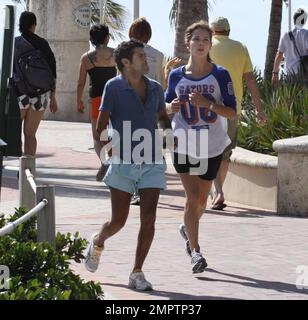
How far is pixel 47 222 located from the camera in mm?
7141

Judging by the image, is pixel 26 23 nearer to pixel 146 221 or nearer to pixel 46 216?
pixel 146 221

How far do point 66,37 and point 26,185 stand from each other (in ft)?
66.1

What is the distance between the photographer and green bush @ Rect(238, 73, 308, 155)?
1456 centimetres

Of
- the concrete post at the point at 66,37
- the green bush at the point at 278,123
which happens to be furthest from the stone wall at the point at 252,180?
the concrete post at the point at 66,37

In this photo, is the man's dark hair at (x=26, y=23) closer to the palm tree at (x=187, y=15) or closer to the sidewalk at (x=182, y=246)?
the sidewalk at (x=182, y=246)

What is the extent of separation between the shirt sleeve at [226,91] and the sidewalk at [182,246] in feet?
4.00

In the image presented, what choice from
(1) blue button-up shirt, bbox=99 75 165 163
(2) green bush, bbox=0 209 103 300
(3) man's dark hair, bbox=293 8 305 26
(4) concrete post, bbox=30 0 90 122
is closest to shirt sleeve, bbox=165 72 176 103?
(1) blue button-up shirt, bbox=99 75 165 163

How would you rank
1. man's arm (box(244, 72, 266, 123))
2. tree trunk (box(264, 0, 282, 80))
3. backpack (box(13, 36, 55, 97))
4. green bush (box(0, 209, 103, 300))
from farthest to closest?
tree trunk (box(264, 0, 282, 80))
backpack (box(13, 36, 55, 97))
man's arm (box(244, 72, 266, 123))
green bush (box(0, 209, 103, 300))

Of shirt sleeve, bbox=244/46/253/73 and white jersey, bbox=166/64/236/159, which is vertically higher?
shirt sleeve, bbox=244/46/253/73

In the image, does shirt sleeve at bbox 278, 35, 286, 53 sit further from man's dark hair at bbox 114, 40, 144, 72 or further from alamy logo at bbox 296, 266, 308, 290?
man's dark hair at bbox 114, 40, 144, 72

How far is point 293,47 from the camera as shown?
17172mm

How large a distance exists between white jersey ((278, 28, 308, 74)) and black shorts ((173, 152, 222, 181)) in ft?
25.1
